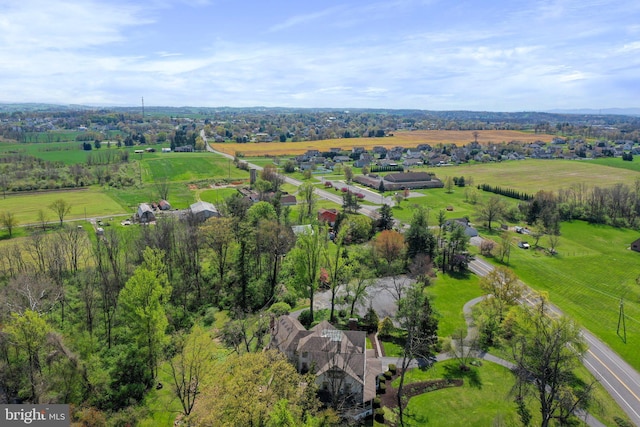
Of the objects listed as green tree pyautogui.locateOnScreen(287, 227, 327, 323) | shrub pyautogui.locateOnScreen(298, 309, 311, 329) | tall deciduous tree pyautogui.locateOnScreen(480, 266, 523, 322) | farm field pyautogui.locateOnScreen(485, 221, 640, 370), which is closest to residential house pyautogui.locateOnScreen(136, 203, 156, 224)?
green tree pyautogui.locateOnScreen(287, 227, 327, 323)

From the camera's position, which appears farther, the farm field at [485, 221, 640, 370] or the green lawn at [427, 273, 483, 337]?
the farm field at [485, 221, 640, 370]

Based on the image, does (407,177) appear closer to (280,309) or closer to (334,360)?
(280,309)

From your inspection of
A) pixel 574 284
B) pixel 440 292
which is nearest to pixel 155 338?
pixel 440 292

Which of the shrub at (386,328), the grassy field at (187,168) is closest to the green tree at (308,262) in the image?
the shrub at (386,328)

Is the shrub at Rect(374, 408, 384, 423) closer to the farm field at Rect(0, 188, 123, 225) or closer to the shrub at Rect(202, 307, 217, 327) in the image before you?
the shrub at Rect(202, 307, 217, 327)

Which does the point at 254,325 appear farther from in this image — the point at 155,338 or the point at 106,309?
the point at 106,309

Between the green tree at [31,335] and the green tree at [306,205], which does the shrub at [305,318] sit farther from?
the green tree at [306,205]

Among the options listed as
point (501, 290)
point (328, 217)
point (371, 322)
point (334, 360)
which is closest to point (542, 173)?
point (328, 217)
